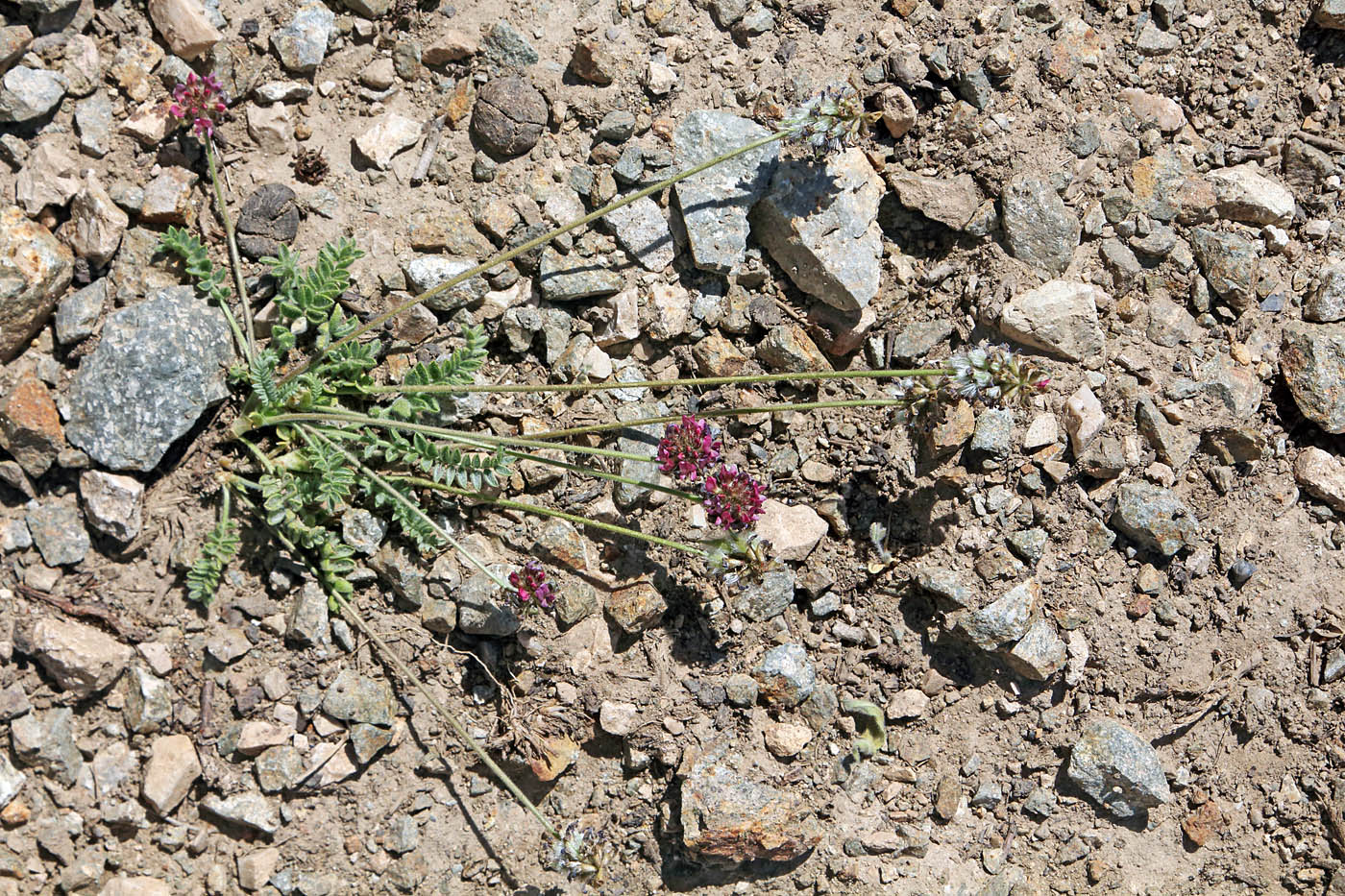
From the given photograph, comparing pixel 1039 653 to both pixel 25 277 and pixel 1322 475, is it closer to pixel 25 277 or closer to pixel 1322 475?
pixel 1322 475

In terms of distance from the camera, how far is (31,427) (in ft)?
13.1

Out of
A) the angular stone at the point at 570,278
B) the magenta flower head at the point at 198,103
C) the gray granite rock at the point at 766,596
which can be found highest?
the magenta flower head at the point at 198,103

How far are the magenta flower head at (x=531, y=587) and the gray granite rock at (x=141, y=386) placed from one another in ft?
5.02

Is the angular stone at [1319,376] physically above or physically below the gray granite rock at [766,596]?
above

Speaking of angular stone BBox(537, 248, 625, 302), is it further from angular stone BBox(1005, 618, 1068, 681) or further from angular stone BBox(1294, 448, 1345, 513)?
angular stone BBox(1294, 448, 1345, 513)

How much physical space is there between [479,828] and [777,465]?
209 centimetres

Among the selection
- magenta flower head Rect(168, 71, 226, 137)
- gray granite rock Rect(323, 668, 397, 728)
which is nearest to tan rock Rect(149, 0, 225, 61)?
magenta flower head Rect(168, 71, 226, 137)

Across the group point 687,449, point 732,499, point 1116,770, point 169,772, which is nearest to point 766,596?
point 732,499

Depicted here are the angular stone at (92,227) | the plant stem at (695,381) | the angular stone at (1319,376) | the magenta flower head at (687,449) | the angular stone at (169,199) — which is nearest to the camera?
the plant stem at (695,381)

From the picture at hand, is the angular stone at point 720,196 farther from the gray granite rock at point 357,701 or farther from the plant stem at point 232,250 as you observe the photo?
the gray granite rock at point 357,701

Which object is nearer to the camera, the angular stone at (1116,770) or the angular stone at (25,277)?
the angular stone at (25,277)

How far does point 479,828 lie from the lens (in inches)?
171

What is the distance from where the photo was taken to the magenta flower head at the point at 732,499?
3865 mm

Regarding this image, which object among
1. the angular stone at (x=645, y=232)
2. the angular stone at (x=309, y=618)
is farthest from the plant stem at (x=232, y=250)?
the angular stone at (x=645, y=232)
